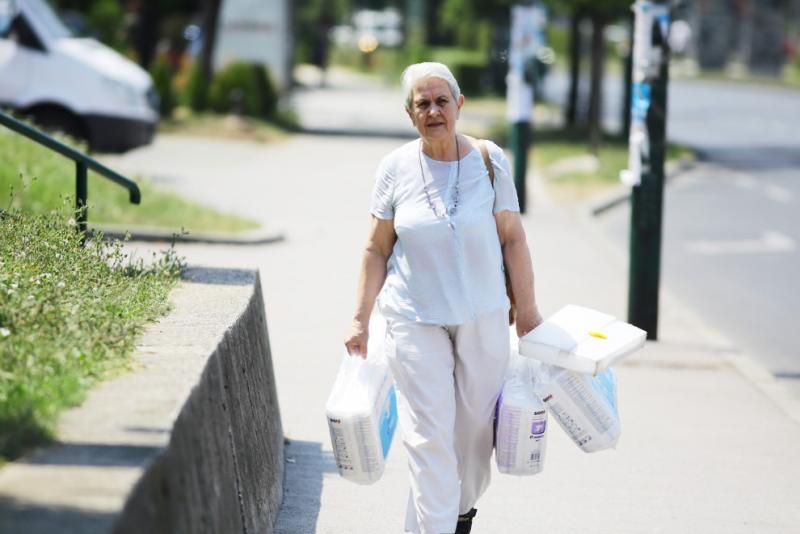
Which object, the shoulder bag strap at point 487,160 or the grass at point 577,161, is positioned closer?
the shoulder bag strap at point 487,160

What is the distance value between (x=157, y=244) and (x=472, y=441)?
8012 mm

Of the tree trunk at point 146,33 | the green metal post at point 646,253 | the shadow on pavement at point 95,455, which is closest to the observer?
the shadow on pavement at point 95,455

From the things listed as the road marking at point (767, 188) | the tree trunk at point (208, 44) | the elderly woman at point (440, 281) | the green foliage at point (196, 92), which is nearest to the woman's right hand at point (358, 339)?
the elderly woman at point (440, 281)

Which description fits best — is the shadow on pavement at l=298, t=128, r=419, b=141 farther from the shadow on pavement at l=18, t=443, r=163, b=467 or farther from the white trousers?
the shadow on pavement at l=18, t=443, r=163, b=467

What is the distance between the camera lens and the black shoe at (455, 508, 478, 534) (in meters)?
5.40

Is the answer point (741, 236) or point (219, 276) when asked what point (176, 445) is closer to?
point (219, 276)

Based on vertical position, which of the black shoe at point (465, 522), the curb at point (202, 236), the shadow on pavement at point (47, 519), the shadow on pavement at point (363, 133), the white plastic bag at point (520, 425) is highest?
the shadow on pavement at point (47, 519)

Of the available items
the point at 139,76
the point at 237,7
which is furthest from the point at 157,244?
the point at 237,7

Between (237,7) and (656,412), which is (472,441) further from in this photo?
(237,7)

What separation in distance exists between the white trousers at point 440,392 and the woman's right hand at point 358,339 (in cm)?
10

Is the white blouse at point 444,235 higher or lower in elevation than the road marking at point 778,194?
higher

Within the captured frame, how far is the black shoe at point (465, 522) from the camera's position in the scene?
5398mm

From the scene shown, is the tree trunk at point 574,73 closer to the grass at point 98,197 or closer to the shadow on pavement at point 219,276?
the grass at point 98,197

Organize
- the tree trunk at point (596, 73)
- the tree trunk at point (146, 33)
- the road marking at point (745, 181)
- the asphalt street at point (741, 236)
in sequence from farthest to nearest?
the tree trunk at point (146, 33)
the tree trunk at point (596, 73)
the road marking at point (745, 181)
the asphalt street at point (741, 236)
